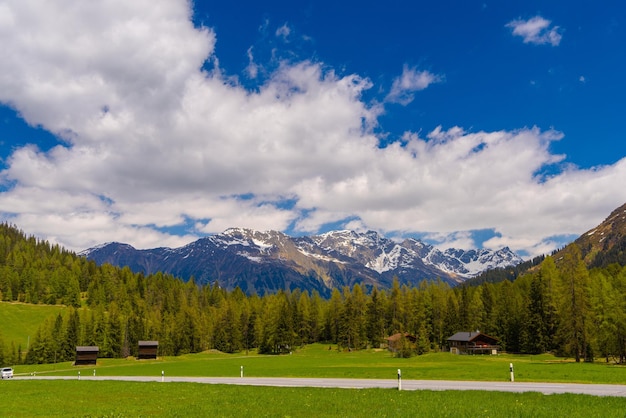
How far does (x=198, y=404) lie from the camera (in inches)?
951

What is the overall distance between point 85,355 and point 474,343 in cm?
10849

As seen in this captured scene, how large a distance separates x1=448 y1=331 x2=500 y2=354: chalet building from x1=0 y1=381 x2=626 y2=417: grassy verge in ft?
344

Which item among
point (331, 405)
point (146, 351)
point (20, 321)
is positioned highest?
point (331, 405)

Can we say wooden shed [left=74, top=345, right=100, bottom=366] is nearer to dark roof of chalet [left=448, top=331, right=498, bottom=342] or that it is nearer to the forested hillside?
the forested hillside

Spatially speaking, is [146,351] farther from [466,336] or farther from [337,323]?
[466,336]

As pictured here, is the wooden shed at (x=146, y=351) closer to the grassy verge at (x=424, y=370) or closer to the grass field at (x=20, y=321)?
the grassy verge at (x=424, y=370)

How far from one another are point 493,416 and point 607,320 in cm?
7685

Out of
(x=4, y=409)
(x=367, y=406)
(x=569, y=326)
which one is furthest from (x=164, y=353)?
(x=367, y=406)

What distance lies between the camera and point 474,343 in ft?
404

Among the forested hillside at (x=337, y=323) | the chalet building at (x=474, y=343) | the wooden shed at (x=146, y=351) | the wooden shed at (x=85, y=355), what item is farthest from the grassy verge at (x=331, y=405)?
the wooden shed at (x=146, y=351)

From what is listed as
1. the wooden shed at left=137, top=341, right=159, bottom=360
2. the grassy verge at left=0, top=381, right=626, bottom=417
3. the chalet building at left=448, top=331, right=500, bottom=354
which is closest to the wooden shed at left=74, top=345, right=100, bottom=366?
the wooden shed at left=137, top=341, right=159, bottom=360

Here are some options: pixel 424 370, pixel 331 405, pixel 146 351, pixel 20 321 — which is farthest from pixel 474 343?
pixel 20 321

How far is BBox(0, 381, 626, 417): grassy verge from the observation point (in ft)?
60.2

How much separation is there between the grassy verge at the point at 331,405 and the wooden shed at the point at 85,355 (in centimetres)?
10321
